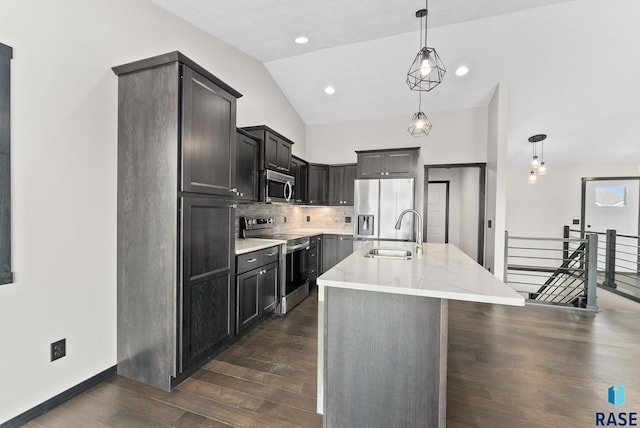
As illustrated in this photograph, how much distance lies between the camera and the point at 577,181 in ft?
20.5

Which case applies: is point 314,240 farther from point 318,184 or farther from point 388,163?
point 388,163

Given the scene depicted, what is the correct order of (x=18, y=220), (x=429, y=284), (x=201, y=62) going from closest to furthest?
(x=429, y=284) < (x=18, y=220) < (x=201, y=62)

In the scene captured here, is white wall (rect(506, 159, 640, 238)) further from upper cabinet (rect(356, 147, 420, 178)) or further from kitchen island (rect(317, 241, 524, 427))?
kitchen island (rect(317, 241, 524, 427))

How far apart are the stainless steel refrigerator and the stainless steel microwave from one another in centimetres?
118

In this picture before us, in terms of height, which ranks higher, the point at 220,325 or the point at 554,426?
the point at 220,325

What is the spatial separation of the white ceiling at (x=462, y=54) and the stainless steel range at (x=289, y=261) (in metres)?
2.28

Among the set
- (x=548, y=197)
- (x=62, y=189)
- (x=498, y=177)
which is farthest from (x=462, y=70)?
(x=62, y=189)

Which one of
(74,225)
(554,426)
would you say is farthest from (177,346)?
(554,426)

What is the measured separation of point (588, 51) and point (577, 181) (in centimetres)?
402

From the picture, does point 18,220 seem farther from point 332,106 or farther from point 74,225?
point 332,106

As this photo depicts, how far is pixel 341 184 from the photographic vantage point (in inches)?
200

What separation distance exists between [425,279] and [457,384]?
120 centimetres

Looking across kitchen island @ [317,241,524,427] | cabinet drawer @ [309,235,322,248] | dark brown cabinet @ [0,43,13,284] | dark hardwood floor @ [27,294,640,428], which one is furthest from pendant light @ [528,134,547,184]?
dark brown cabinet @ [0,43,13,284]

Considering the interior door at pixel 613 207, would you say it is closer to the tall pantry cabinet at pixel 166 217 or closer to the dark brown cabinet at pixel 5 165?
the tall pantry cabinet at pixel 166 217
